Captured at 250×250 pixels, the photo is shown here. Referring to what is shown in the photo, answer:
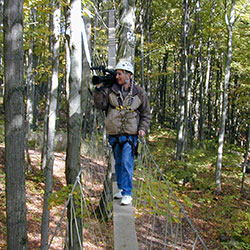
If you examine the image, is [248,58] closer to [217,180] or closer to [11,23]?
[217,180]

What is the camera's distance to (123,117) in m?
2.76

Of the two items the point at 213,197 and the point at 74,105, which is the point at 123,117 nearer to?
the point at 74,105

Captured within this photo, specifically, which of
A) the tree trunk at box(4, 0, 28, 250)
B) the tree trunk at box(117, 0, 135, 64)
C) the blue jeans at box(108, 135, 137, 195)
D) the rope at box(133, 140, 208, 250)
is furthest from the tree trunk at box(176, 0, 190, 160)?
the tree trunk at box(4, 0, 28, 250)

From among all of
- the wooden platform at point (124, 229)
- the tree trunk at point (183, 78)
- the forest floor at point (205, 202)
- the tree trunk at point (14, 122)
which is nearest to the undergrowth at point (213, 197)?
the forest floor at point (205, 202)

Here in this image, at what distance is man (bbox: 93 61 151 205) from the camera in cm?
275

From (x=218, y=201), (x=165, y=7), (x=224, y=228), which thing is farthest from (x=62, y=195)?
(x=165, y=7)

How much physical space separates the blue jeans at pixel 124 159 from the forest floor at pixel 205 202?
2405 mm

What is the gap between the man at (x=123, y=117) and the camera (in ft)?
9.03

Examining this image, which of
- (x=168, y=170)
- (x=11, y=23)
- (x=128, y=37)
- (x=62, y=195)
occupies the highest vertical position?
(x=128, y=37)

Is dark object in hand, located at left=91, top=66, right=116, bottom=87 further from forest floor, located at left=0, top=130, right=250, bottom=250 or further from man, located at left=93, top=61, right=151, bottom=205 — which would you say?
forest floor, located at left=0, top=130, right=250, bottom=250

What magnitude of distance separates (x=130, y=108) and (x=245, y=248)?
5.42 metres

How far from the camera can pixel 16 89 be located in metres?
2.21

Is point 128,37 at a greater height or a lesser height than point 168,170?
greater

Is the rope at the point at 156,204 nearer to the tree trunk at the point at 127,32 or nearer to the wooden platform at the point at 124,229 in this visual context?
the wooden platform at the point at 124,229
